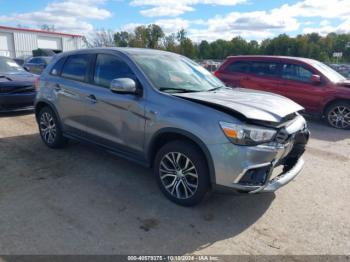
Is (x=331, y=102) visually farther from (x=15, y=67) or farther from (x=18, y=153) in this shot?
(x=15, y=67)

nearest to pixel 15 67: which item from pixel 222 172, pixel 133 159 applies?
pixel 133 159

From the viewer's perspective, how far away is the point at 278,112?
11.5 ft

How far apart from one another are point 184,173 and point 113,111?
1345 millimetres

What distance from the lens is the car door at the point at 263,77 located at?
358 inches

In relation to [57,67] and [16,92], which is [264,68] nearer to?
[57,67]

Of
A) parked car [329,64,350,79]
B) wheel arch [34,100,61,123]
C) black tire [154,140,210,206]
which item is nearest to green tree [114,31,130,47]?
parked car [329,64,350,79]

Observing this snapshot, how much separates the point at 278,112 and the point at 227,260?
1662 millimetres

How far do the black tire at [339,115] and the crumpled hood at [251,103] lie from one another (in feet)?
15.9

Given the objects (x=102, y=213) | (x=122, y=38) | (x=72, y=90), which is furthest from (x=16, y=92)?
(x=122, y=38)

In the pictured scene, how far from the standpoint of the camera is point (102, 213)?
3.58 m

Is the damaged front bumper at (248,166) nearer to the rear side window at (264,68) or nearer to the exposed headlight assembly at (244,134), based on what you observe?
the exposed headlight assembly at (244,134)

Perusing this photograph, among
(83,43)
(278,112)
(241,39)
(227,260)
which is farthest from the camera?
(241,39)

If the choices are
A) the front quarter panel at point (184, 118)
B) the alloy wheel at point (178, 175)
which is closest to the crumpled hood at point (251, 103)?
the front quarter panel at point (184, 118)

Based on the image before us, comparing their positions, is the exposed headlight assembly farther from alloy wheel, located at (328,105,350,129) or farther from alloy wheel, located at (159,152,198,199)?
alloy wheel, located at (328,105,350,129)
